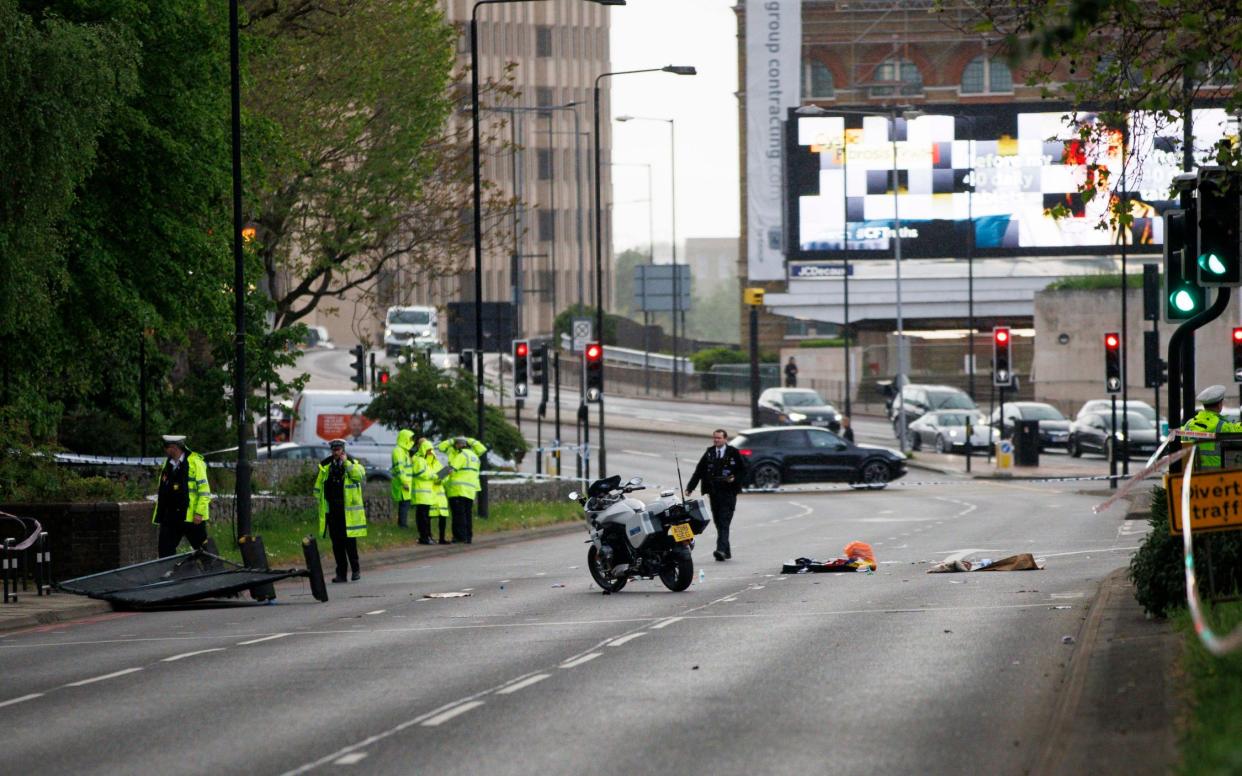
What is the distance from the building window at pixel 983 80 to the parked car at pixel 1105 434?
134 ft

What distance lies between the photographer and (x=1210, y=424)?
15.8 metres

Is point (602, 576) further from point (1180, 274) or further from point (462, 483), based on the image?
point (462, 483)

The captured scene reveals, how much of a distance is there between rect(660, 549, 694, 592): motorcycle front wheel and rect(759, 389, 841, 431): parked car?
43788 mm

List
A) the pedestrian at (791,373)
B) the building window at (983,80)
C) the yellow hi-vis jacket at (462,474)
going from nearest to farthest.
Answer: the yellow hi-vis jacket at (462,474) < the pedestrian at (791,373) < the building window at (983,80)

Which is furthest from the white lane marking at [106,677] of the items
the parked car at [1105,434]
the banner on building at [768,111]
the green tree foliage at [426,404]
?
the banner on building at [768,111]

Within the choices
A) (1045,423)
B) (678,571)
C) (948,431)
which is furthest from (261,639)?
(1045,423)

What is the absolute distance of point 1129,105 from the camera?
14.8 metres

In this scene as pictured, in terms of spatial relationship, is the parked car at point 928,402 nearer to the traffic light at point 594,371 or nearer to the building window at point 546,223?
the traffic light at point 594,371

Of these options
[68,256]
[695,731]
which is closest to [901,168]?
[68,256]

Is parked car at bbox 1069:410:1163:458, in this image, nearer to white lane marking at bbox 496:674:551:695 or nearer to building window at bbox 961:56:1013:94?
white lane marking at bbox 496:674:551:695

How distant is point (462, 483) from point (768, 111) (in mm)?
59308

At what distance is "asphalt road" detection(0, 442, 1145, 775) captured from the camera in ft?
32.2

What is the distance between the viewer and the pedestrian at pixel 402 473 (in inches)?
1164

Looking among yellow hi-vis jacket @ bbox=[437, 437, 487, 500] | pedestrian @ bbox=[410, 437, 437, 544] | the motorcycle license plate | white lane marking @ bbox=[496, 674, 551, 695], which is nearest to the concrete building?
yellow hi-vis jacket @ bbox=[437, 437, 487, 500]
